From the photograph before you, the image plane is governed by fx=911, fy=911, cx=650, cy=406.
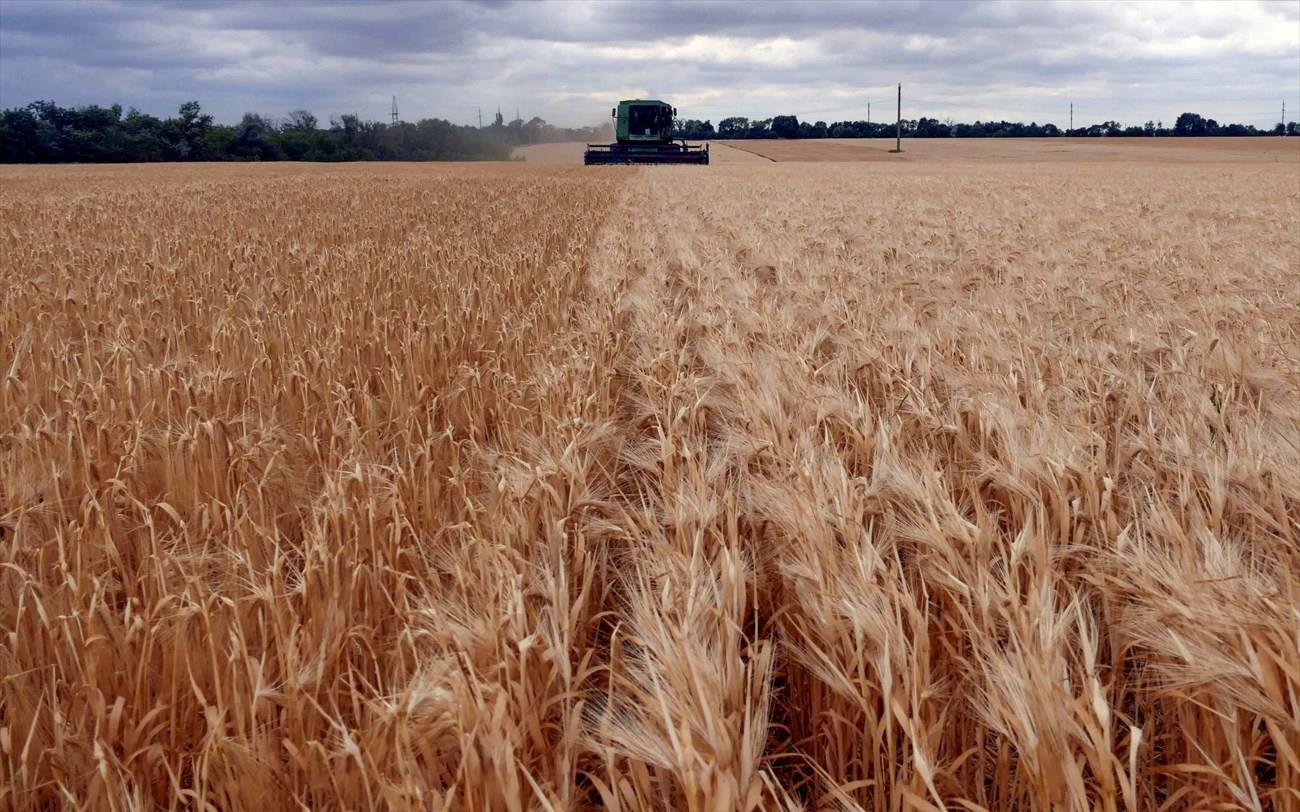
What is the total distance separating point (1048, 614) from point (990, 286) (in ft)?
16.8

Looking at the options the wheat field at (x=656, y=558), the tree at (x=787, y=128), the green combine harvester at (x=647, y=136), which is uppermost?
the tree at (x=787, y=128)

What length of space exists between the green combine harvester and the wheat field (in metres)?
38.3

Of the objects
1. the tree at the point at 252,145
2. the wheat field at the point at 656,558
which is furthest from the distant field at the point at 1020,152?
the wheat field at the point at 656,558

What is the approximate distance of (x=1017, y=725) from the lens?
3.90 feet

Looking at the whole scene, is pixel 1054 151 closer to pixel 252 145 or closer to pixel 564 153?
pixel 564 153

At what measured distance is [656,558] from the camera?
1.76m

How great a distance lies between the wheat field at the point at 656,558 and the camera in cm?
129

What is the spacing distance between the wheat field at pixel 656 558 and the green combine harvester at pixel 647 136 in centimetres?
3827

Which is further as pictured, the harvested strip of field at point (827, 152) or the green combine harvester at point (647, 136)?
the harvested strip of field at point (827, 152)

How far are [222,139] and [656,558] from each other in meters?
74.2

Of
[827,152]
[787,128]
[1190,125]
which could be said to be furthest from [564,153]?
[1190,125]

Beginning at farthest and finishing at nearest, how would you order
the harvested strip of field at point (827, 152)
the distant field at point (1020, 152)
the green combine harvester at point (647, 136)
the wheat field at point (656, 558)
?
the harvested strip of field at point (827, 152), the distant field at point (1020, 152), the green combine harvester at point (647, 136), the wheat field at point (656, 558)

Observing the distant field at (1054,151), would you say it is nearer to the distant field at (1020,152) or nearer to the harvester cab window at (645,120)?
the distant field at (1020,152)

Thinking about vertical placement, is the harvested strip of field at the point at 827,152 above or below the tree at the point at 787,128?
below
